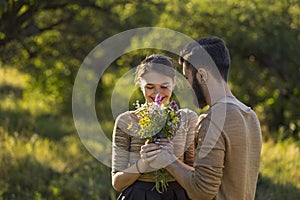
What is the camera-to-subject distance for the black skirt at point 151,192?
380 cm

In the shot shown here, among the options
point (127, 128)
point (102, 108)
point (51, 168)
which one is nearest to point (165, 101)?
point (127, 128)

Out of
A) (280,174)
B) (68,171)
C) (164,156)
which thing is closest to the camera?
(164,156)

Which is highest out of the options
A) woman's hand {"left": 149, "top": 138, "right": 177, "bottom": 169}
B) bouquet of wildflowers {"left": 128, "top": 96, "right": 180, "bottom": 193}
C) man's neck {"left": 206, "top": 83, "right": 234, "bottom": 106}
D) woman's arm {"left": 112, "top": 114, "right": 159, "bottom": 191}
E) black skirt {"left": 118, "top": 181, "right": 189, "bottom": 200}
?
man's neck {"left": 206, "top": 83, "right": 234, "bottom": 106}

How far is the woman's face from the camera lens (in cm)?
389

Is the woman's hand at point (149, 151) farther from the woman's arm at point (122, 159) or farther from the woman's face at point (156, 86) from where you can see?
the woman's face at point (156, 86)

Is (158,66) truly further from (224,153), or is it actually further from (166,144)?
(224,153)

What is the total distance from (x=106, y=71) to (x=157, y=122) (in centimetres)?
824

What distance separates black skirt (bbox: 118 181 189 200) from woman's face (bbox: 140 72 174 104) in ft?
1.64

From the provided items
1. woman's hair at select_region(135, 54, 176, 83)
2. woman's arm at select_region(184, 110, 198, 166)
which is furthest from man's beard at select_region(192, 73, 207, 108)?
woman's hair at select_region(135, 54, 176, 83)

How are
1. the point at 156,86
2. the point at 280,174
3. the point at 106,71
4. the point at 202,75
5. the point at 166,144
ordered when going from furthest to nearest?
the point at 106,71
the point at 280,174
the point at 156,86
the point at 166,144
the point at 202,75

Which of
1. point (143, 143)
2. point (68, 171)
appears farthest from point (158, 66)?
point (68, 171)

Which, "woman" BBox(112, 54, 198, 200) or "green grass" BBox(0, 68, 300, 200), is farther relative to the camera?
"green grass" BBox(0, 68, 300, 200)

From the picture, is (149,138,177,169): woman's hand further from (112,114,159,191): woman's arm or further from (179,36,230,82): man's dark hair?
(179,36,230,82): man's dark hair

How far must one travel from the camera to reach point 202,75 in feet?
10.4
